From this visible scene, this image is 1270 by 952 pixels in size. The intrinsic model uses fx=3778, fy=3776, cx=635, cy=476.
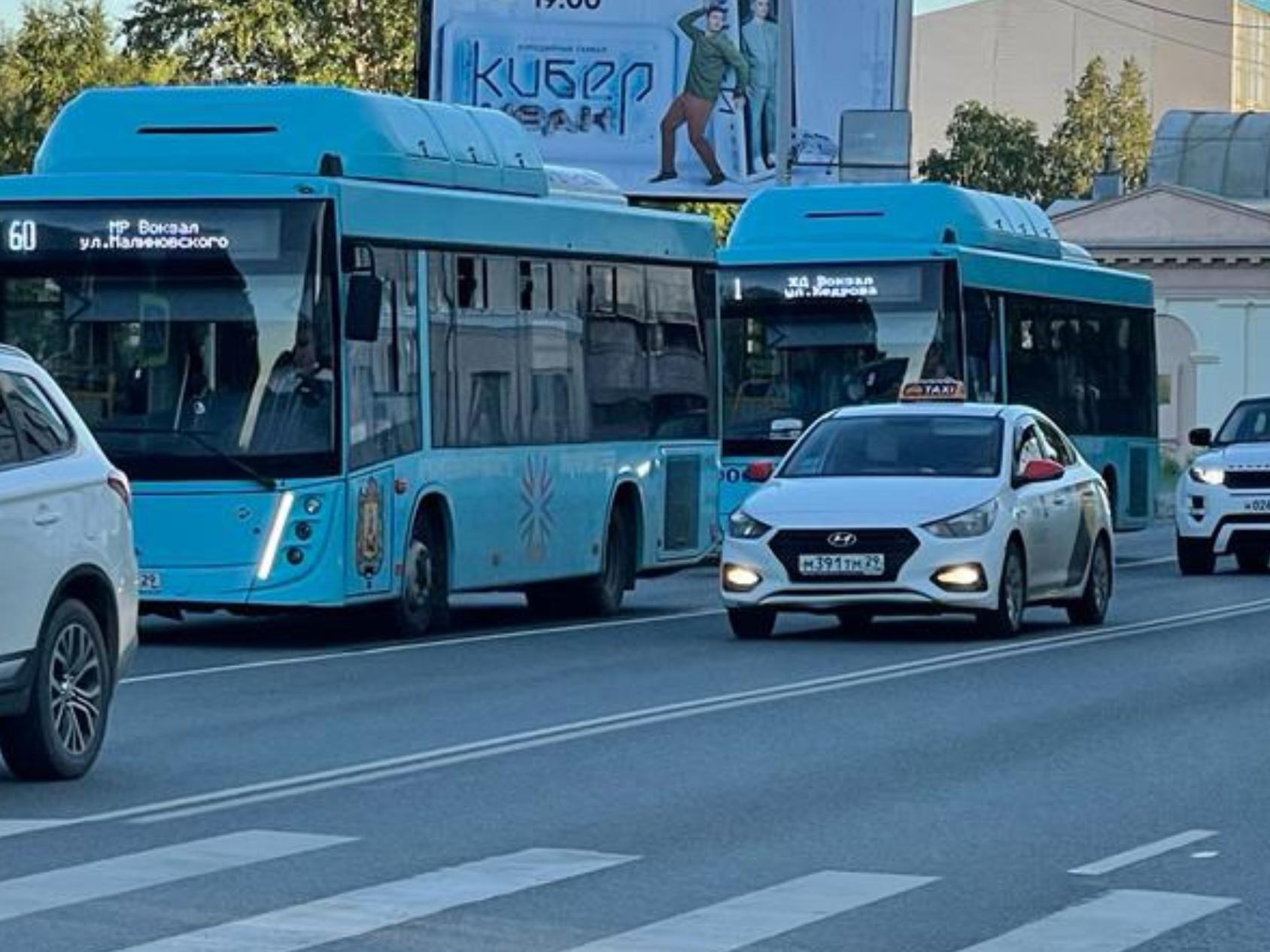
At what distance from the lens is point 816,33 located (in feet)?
168

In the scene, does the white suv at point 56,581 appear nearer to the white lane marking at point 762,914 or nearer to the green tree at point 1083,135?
the white lane marking at point 762,914

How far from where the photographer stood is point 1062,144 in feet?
447

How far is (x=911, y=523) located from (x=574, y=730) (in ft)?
22.3

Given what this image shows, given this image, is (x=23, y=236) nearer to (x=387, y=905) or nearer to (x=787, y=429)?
(x=787, y=429)

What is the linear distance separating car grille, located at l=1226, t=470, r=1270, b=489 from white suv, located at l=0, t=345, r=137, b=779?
21544 mm

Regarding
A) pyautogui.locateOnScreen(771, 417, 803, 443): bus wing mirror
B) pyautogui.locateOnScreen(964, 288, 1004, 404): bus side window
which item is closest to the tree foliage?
pyautogui.locateOnScreen(964, 288, 1004, 404): bus side window

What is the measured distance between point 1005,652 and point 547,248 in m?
4.93

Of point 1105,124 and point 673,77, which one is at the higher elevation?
point 1105,124

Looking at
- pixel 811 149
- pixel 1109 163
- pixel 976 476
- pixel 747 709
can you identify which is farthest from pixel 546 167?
pixel 1109 163

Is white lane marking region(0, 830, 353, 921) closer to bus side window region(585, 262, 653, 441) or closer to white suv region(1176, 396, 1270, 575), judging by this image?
bus side window region(585, 262, 653, 441)

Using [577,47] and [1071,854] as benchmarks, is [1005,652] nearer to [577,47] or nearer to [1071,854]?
[1071,854]

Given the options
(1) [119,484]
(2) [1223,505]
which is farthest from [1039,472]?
(2) [1223,505]

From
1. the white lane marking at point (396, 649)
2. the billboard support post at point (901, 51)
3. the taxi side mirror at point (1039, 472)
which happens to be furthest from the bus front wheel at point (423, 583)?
the billboard support post at point (901, 51)

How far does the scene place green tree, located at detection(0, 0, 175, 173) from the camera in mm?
80375
